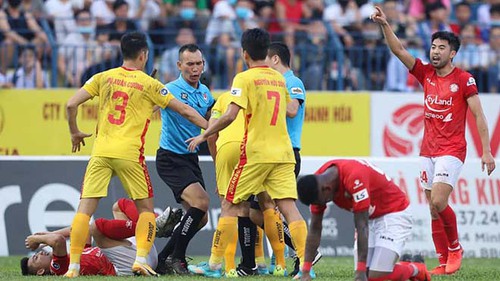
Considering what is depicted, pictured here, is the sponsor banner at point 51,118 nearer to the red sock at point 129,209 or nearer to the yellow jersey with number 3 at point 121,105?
the red sock at point 129,209

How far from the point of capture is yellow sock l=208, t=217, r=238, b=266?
10547mm

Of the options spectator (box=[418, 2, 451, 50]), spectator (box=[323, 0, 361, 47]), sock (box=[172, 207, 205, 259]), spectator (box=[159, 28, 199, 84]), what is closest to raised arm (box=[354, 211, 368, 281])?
sock (box=[172, 207, 205, 259])

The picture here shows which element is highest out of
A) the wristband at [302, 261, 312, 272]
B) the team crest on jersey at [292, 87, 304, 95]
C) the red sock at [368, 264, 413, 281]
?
the team crest on jersey at [292, 87, 304, 95]

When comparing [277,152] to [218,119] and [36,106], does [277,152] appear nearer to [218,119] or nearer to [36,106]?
[218,119]

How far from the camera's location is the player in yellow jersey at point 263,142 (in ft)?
33.9

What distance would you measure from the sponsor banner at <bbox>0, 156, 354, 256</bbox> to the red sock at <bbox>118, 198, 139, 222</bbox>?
2.90 meters

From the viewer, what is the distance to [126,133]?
1069cm

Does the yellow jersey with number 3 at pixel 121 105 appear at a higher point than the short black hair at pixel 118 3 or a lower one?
lower

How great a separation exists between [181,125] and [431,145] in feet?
8.55

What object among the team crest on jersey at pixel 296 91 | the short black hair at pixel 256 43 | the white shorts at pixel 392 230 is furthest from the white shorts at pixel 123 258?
the white shorts at pixel 392 230

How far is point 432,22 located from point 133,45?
10.4 m

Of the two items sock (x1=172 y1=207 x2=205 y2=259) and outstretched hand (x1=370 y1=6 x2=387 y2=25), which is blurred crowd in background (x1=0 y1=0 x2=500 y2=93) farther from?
outstretched hand (x1=370 y1=6 x2=387 y2=25)

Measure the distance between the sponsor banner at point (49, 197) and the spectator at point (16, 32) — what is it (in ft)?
12.5

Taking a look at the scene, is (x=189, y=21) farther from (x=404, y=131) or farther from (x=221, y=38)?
(x=404, y=131)
